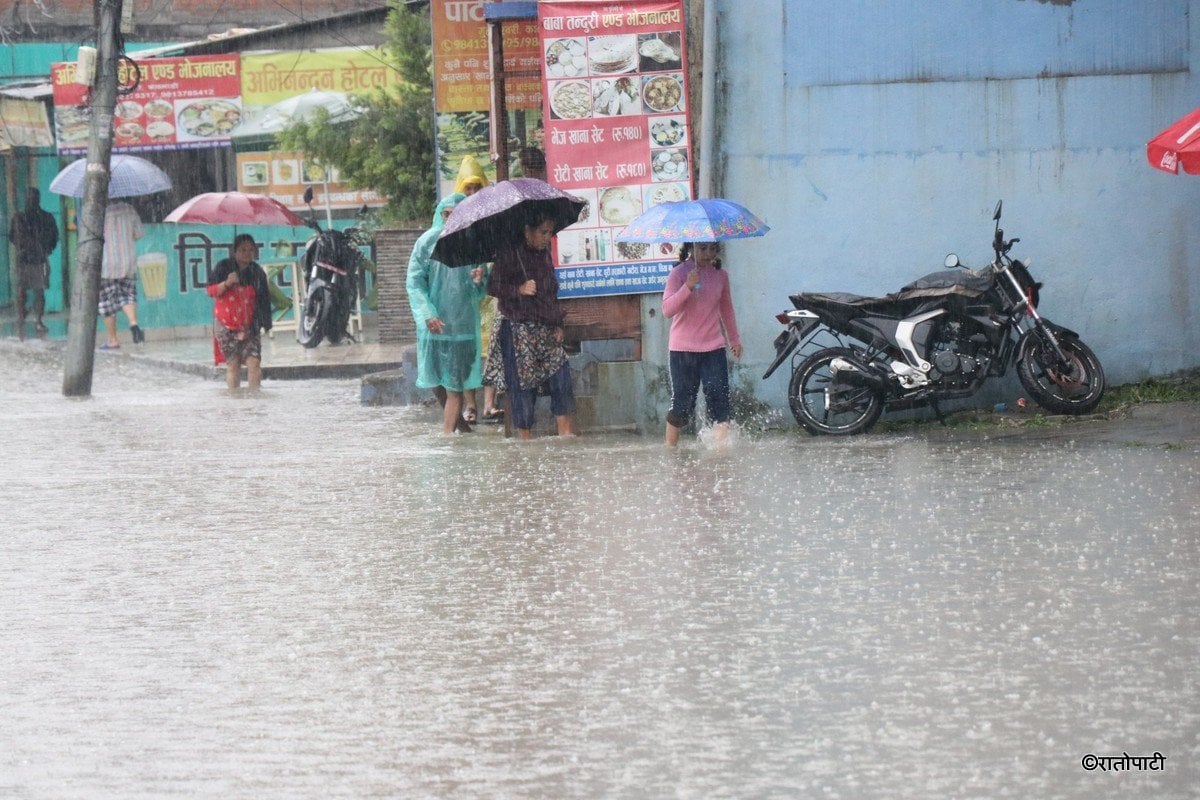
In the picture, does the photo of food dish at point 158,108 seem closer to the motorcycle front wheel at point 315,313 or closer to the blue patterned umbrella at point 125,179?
the blue patterned umbrella at point 125,179

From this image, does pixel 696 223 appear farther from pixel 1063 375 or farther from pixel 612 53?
pixel 1063 375

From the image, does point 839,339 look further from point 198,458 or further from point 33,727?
point 33,727

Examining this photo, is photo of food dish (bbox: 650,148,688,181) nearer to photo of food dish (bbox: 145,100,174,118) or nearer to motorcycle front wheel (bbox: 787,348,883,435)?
motorcycle front wheel (bbox: 787,348,883,435)

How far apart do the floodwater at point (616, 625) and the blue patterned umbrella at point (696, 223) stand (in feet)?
4.52

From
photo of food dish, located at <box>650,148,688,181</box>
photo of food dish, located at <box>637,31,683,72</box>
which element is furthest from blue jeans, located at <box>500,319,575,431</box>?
photo of food dish, located at <box>637,31,683,72</box>

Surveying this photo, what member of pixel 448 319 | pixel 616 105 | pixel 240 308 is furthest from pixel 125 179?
pixel 616 105

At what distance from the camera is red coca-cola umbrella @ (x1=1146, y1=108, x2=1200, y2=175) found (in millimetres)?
10258

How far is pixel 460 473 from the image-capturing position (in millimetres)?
10602

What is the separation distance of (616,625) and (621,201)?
6042mm

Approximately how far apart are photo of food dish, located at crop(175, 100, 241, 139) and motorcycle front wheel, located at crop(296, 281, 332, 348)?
4.89m

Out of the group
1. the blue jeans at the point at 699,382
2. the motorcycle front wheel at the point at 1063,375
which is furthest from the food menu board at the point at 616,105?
the motorcycle front wheel at the point at 1063,375

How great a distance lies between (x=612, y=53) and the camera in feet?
39.3

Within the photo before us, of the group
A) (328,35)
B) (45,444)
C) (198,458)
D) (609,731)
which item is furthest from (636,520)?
(328,35)

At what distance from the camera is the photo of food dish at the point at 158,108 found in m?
24.1
